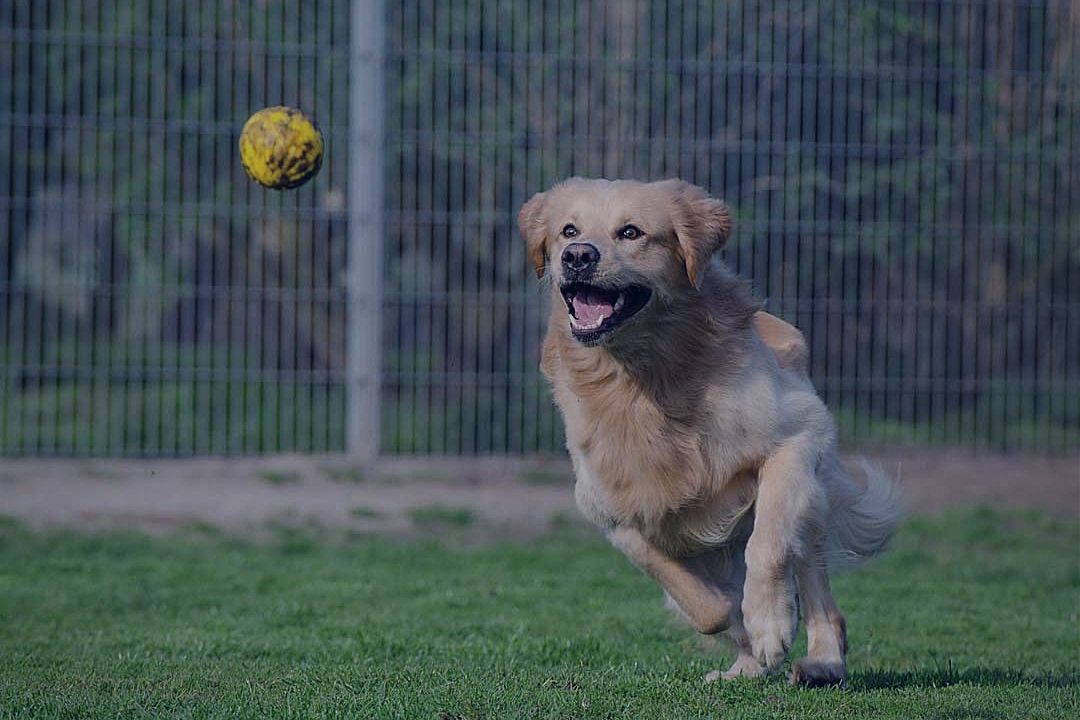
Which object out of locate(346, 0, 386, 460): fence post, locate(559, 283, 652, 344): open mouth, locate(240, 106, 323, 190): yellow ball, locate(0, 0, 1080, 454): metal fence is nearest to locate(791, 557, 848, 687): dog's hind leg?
locate(559, 283, 652, 344): open mouth

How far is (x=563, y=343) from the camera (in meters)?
5.10

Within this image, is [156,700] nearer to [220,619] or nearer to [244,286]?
[220,619]

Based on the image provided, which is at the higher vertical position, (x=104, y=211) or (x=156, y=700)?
(x=104, y=211)

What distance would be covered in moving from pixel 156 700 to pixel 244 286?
18.7 ft

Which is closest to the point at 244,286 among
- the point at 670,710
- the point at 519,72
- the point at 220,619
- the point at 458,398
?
the point at 458,398

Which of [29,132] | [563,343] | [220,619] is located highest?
[29,132]

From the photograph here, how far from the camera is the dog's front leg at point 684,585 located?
16.2 ft

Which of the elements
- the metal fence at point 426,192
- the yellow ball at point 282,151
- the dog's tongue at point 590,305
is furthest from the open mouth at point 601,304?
the metal fence at point 426,192

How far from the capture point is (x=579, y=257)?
470 centimetres

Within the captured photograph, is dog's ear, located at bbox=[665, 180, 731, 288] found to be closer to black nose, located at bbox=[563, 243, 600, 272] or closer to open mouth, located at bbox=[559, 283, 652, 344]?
open mouth, located at bbox=[559, 283, 652, 344]

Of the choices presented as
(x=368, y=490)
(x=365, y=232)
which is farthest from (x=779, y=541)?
(x=365, y=232)

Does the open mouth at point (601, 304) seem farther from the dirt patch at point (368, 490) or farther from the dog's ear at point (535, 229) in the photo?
the dirt patch at point (368, 490)

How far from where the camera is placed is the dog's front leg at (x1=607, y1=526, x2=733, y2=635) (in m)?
4.93

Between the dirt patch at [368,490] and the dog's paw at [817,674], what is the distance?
4.34 metres
